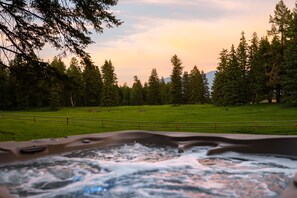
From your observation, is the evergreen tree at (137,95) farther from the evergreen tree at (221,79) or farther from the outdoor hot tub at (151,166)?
Result: the outdoor hot tub at (151,166)

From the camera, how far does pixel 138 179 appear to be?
8.04 m

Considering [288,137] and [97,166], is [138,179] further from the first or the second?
[288,137]

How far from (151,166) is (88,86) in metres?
46.1

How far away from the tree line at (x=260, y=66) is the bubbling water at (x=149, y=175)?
24802 mm

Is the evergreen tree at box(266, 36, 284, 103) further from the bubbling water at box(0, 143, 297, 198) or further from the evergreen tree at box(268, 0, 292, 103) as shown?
the bubbling water at box(0, 143, 297, 198)

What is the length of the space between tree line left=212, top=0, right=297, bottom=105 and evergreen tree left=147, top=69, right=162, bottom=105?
66.6 ft

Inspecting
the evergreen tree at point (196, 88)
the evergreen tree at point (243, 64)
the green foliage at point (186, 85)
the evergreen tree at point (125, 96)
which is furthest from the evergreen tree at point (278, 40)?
the evergreen tree at point (125, 96)

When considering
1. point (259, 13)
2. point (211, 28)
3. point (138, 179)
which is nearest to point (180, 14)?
point (211, 28)

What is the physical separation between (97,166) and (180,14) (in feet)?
36.7

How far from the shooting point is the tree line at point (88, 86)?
11.7m

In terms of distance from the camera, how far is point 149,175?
839cm

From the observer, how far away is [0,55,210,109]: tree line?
460 inches

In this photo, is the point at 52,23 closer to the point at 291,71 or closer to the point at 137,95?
the point at 291,71

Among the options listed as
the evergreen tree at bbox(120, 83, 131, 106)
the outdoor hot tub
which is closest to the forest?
the outdoor hot tub
